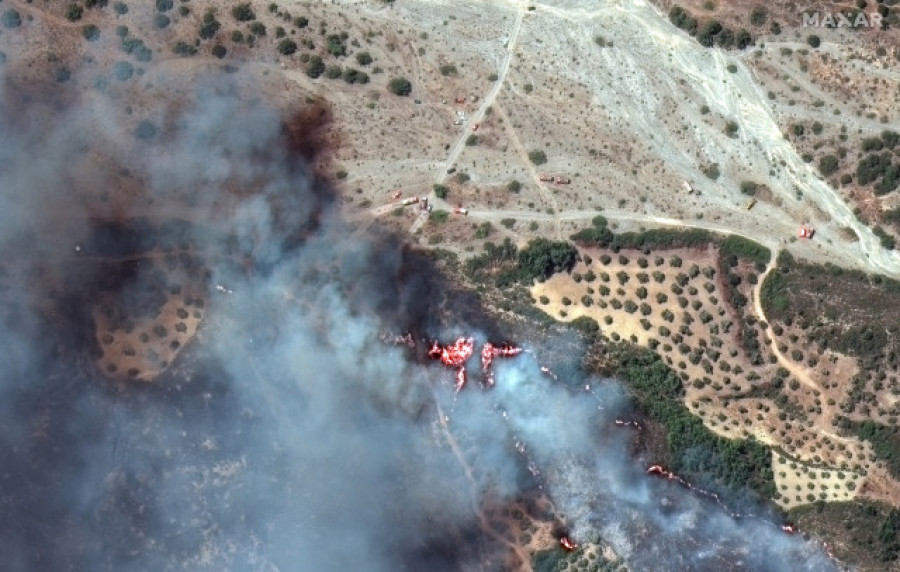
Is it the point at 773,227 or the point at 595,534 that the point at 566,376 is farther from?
the point at 773,227

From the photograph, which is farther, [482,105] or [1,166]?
[482,105]

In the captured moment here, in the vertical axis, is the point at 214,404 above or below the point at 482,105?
below

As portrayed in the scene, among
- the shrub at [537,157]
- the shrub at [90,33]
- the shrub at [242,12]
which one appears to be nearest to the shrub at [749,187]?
the shrub at [537,157]

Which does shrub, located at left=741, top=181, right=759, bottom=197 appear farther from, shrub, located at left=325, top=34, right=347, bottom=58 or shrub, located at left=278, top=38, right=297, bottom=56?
shrub, located at left=278, top=38, right=297, bottom=56

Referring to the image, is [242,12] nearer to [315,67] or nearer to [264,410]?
[315,67]

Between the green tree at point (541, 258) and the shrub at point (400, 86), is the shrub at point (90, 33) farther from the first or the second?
the green tree at point (541, 258)

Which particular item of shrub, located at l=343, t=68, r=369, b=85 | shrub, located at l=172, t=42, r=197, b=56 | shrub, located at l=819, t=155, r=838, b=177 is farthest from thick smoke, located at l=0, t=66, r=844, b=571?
shrub, located at l=819, t=155, r=838, b=177

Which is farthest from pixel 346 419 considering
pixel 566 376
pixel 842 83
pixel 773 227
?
pixel 842 83
